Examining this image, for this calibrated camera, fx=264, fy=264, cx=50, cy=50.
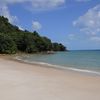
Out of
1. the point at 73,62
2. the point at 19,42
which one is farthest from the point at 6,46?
the point at 73,62

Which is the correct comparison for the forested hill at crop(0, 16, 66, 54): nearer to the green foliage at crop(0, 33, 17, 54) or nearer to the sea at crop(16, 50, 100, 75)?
the green foliage at crop(0, 33, 17, 54)

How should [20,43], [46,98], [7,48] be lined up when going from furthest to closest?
[20,43] → [7,48] → [46,98]

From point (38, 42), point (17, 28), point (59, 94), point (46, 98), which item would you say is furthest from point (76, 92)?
point (17, 28)

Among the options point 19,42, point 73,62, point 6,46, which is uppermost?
point 19,42

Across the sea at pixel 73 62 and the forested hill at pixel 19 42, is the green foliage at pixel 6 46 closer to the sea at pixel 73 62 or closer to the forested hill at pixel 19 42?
the forested hill at pixel 19 42

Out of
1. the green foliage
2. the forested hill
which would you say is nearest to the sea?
the green foliage

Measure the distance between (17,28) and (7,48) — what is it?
50.8 metres

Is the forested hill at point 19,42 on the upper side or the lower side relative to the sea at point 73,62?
upper

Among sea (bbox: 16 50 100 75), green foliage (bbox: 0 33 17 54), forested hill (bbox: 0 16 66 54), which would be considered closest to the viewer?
sea (bbox: 16 50 100 75)

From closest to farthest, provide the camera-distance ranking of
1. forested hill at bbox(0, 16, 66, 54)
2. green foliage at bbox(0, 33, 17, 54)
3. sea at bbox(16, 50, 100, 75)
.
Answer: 1. sea at bbox(16, 50, 100, 75)
2. green foliage at bbox(0, 33, 17, 54)
3. forested hill at bbox(0, 16, 66, 54)

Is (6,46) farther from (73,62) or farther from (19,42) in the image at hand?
(73,62)

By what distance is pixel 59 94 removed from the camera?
9.24 m

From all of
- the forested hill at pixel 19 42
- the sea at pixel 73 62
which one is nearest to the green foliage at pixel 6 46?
the forested hill at pixel 19 42

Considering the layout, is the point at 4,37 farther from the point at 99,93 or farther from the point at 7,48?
the point at 99,93
